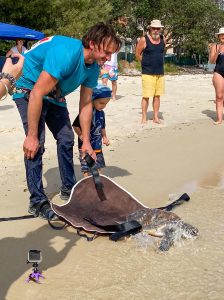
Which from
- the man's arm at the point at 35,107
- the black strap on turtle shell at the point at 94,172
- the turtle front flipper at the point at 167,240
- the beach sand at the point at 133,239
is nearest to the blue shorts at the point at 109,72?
the beach sand at the point at 133,239

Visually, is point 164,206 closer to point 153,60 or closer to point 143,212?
point 143,212

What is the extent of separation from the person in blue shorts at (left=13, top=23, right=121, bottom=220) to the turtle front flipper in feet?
3.34

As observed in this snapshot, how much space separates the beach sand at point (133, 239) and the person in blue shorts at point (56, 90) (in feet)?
1.31

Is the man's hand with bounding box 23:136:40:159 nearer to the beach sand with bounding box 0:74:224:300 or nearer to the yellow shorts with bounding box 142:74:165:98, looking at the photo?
the beach sand with bounding box 0:74:224:300

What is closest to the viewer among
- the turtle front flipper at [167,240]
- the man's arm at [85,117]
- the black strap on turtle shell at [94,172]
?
the turtle front flipper at [167,240]

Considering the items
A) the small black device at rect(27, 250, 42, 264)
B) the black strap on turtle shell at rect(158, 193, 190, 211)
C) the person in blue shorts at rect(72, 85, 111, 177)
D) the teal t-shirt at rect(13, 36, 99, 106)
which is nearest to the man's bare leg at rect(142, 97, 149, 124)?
the person in blue shorts at rect(72, 85, 111, 177)

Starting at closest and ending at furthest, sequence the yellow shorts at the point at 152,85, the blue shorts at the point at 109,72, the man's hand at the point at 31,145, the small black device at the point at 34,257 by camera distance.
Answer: the small black device at the point at 34,257 → the man's hand at the point at 31,145 → the yellow shorts at the point at 152,85 → the blue shorts at the point at 109,72

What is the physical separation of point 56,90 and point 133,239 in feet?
4.58

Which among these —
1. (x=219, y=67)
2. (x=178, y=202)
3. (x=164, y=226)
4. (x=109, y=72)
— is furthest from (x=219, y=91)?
(x=164, y=226)

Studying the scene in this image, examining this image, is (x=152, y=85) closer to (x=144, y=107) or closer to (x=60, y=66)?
(x=144, y=107)

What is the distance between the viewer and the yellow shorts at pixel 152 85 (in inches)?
372

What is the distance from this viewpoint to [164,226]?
4.07 metres

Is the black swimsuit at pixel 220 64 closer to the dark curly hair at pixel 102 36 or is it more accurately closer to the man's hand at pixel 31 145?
the dark curly hair at pixel 102 36

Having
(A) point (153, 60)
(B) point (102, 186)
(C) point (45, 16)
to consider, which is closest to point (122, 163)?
(B) point (102, 186)
